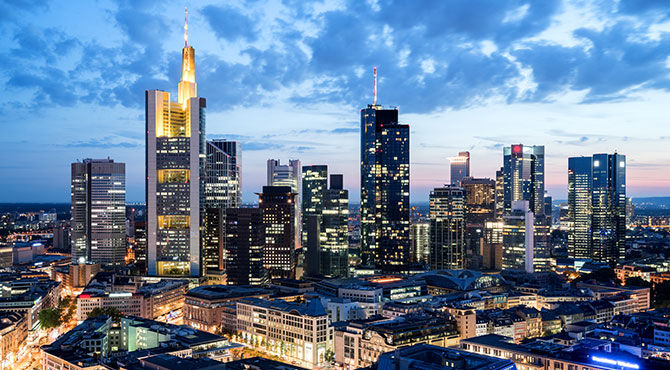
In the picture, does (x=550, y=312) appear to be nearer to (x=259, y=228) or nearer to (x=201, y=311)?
(x=201, y=311)

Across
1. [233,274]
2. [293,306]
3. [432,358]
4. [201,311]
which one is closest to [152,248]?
[233,274]

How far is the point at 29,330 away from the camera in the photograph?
4481 inches

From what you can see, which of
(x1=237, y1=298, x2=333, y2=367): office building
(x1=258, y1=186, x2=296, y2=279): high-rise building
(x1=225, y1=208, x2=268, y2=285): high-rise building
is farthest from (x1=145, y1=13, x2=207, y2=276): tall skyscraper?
(x1=237, y1=298, x2=333, y2=367): office building

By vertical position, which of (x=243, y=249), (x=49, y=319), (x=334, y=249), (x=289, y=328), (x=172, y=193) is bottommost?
(x=49, y=319)

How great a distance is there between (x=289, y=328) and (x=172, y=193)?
3178 inches

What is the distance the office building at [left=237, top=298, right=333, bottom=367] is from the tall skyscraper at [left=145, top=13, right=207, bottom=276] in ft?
199

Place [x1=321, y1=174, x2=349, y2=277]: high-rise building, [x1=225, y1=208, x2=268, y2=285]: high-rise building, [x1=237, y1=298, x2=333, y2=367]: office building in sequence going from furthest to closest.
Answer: [x1=321, y1=174, x2=349, y2=277]: high-rise building, [x1=225, y1=208, x2=268, y2=285]: high-rise building, [x1=237, y1=298, x2=333, y2=367]: office building

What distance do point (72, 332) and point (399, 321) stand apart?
170 feet

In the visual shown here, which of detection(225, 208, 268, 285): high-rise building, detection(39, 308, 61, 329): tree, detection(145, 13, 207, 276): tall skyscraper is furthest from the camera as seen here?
detection(145, 13, 207, 276): tall skyscraper

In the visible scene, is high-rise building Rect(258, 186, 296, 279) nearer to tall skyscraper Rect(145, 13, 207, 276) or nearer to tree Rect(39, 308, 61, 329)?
tall skyscraper Rect(145, 13, 207, 276)

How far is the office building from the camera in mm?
101562

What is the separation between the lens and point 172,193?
17288 centimetres

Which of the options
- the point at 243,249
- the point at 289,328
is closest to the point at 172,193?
the point at 243,249

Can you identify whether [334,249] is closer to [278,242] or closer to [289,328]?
[278,242]
